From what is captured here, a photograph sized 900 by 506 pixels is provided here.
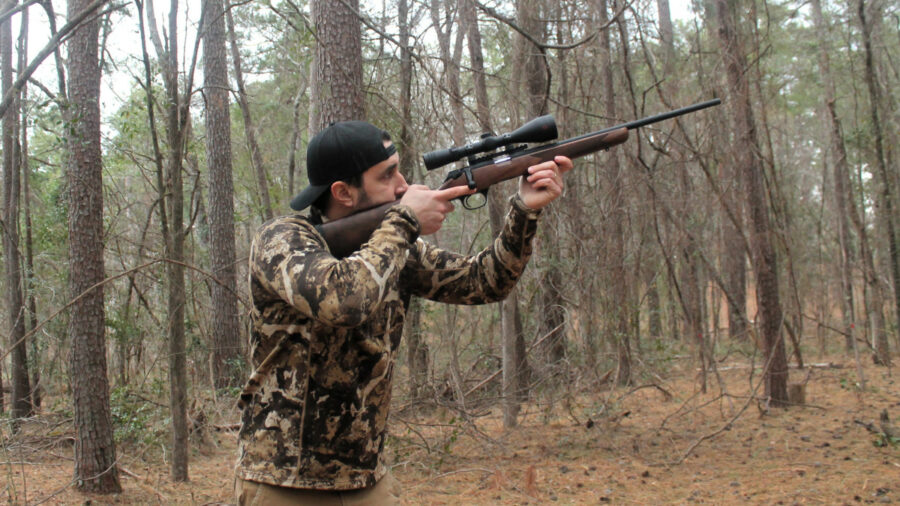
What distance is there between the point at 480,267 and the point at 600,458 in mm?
4492

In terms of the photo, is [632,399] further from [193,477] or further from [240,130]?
[240,130]

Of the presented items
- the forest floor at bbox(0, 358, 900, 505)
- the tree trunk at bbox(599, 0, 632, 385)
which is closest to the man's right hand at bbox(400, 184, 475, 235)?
the forest floor at bbox(0, 358, 900, 505)

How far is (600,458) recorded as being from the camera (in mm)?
6531

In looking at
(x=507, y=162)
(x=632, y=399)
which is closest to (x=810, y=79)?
(x=632, y=399)

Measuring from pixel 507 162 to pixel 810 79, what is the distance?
19.7 meters

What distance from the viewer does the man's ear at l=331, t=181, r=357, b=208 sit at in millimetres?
2391

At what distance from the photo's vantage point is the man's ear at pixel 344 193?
7.84 ft

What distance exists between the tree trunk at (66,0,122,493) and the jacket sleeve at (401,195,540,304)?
4.07 metres

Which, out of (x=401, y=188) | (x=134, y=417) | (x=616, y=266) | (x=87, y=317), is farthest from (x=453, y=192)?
(x=134, y=417)

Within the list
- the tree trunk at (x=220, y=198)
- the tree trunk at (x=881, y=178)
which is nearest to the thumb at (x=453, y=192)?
the tree trunk at (x=881, y=178)

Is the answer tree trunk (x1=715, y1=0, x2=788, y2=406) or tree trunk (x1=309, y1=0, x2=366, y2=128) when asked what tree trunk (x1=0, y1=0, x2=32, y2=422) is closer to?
tree trunk (x1=309, y1=0, x2=366, y2=128)

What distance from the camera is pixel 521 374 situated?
7.44m

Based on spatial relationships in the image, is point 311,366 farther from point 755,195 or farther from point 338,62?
point 755,195

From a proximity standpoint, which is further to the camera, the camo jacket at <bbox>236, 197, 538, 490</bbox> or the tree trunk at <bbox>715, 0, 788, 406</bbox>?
the tree trunk at <bbox>715, 0, 788, 406</bbox>
